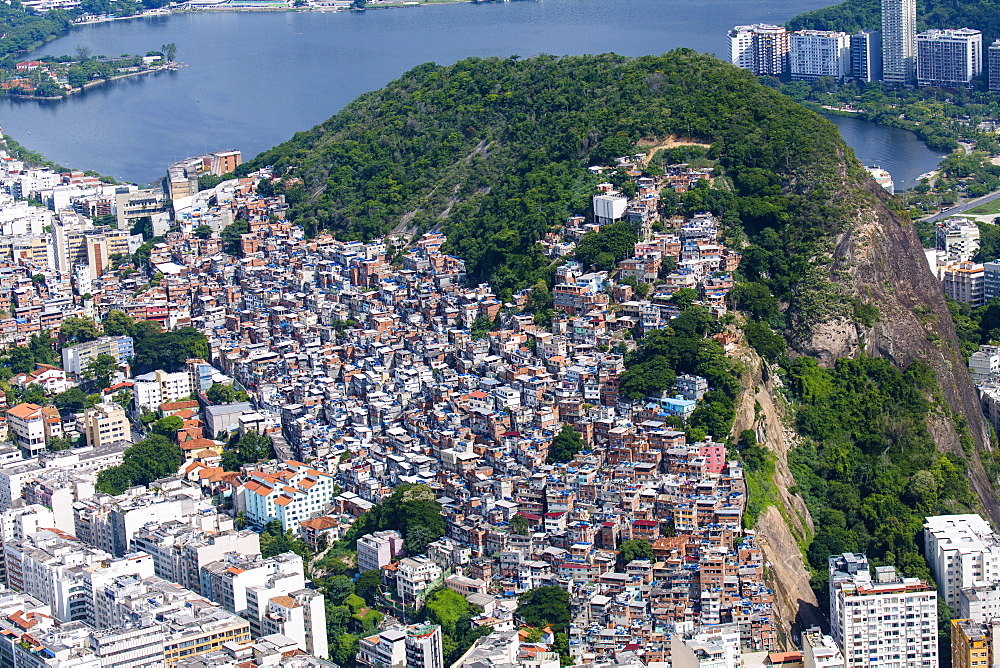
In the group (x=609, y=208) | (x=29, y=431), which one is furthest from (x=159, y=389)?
(x=609, y=208)

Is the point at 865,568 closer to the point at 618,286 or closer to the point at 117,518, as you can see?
the point at 618,286

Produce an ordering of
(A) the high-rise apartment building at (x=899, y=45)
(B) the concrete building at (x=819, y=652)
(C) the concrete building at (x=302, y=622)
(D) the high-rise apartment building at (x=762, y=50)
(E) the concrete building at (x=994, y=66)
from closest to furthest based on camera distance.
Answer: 1. (B) the concrete building at (x=819, y=652)
2. (C) the concrete building at (x=302, y=622)
3. (E) the concrete building at (x=994, y=66)
4. (A) the high-rise apartment building at (x=899, y=45)
5. (D) the high-rise apartment building at (x=762, y=50)

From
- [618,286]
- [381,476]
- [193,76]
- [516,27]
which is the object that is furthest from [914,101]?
[381,476]

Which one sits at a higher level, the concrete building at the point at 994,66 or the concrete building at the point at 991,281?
the concrete building at the point at 994,66

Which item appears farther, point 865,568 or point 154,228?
point 154,228

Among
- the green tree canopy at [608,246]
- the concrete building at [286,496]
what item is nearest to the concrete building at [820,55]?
the green tree canopy at [608,246]

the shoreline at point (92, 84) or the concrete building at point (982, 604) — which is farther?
the shoreline at point (92, 84)

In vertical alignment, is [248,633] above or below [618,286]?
below

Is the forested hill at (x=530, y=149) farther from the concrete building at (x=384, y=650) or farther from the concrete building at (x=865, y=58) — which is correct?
the concrete building at (x=865, y=58)
